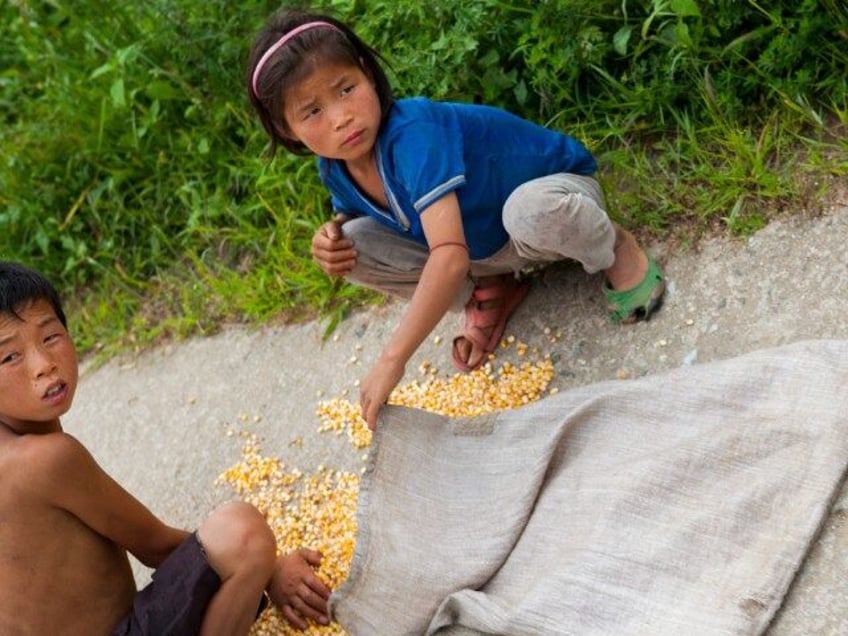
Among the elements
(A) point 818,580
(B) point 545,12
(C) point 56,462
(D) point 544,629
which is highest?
(C) point 56,462

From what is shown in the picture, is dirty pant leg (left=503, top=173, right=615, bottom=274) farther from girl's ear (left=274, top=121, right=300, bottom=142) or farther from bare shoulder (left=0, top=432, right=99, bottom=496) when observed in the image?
bare shoulder (left=0, top=432, right=99, bottom=496)

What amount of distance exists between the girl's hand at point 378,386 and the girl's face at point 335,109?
519mm

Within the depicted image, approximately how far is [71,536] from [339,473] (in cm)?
86

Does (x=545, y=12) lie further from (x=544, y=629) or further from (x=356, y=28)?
(x=544, y=629)

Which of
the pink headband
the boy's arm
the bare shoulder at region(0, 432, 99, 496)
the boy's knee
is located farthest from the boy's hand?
the pink headband

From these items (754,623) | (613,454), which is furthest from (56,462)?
(754,623)

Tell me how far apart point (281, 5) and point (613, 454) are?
2281 millimetres

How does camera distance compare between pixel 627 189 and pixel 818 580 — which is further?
pixel 627 189

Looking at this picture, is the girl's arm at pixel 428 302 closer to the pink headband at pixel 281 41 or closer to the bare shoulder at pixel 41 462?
the pink headband at pixel 281 41

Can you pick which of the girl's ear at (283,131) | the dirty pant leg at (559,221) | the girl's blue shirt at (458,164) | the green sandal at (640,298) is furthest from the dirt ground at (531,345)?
the girl's ear at (283,131)

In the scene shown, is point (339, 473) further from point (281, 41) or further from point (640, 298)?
point (281, 41)

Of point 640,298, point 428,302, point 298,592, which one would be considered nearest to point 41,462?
point 298,592

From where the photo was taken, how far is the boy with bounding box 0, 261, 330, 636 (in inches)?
82.6

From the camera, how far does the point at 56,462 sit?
82.0 inches
